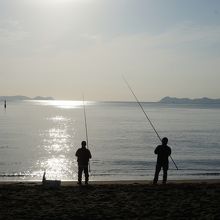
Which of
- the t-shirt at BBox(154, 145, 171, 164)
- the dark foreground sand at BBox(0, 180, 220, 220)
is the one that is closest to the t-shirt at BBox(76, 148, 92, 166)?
the dark foreground sand at BBox(0, 180, 220, 220)

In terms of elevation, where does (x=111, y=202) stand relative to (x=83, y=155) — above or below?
below

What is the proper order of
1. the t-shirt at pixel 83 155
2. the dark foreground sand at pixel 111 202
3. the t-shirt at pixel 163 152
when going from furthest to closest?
the t-shirt at pixel 83 155
the t-shirt at pixel 163 152
the dark foreground sand at pixel 111 202

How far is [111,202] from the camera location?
11836mm

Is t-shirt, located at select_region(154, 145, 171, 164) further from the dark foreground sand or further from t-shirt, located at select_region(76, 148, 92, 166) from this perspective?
t-shirt, located at select_region(76, 148, 92, 166)

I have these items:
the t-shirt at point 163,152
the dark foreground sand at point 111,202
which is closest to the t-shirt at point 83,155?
the dark foreground sand at point 111,202

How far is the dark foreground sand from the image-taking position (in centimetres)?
1048

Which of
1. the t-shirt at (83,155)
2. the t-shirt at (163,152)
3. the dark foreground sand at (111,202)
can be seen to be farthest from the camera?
the t-shirt at (83,155)

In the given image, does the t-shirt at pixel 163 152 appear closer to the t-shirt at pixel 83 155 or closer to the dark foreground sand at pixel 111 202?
the dark foreground sand at pixel 111 202

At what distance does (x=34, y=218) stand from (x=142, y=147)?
32167 mm

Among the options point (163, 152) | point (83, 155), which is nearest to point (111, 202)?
point (83, 155)

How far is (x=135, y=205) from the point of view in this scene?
453 inches

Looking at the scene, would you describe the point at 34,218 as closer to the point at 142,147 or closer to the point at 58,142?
the point at 142,147

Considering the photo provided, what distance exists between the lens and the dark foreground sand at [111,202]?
34.4 ft

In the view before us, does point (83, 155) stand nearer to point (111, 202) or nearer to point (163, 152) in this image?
point (163, 152)
